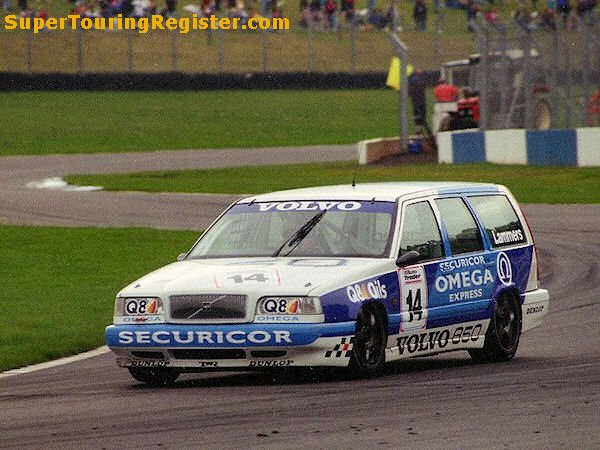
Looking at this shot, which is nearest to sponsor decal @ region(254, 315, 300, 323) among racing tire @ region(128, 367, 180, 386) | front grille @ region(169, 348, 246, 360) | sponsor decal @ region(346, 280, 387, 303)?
front grille @ region(169, 348, 246, 360)

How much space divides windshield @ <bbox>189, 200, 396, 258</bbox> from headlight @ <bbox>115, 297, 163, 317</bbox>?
2.94 feet

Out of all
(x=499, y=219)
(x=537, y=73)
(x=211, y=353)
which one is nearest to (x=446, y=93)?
(x=537, y=73)

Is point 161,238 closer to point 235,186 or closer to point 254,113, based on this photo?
point 235,186

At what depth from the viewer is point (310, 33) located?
6159 cm

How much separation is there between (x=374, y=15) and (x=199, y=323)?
2310 inches

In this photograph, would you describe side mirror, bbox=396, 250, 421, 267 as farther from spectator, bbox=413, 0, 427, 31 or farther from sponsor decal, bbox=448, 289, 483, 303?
spectator, bbox=413, 0, 427, 31

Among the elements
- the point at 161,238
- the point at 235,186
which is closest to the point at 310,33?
the point at 235,186

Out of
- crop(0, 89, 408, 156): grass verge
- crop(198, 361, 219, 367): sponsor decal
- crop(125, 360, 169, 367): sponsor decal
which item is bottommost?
crop(0, 89, 408, 156): grass verge

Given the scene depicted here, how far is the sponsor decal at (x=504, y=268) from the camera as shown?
11352 millimetres

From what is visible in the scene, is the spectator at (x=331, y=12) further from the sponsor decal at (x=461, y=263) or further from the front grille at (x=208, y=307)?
the front grille at (x=208, y=307)

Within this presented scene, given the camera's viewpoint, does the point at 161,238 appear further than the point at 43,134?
No

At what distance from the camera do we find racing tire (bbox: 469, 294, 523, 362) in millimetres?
11141

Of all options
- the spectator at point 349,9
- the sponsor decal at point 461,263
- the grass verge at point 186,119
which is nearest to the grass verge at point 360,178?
the grass verge at point 186,119

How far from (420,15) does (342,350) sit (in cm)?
5713
